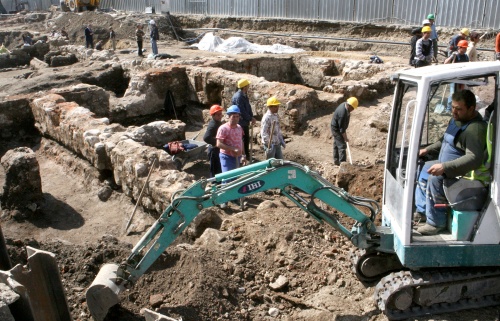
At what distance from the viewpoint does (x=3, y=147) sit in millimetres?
11406

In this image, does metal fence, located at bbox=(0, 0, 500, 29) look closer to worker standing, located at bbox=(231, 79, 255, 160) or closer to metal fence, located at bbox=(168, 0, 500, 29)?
metal fence, located at bbox=(168, 0, 500, 29)

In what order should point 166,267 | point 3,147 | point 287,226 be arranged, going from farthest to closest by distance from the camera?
point 3,147, point 287,226, point 166,267

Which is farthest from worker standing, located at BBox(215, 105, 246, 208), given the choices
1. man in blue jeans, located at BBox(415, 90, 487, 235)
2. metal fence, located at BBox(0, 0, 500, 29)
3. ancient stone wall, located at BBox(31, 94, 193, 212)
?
metal fence, located at BBox(0, 0, 500, 29)

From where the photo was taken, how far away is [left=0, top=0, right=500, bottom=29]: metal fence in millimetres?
18484

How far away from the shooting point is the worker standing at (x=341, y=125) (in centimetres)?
863

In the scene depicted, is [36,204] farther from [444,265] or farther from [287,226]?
[444,265]

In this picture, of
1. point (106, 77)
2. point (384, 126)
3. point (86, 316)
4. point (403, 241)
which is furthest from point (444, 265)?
point (106, 77)

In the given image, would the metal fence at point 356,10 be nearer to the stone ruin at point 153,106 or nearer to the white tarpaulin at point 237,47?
the white tarpaulin at point 237,47

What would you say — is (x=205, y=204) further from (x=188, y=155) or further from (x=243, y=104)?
(x=188, y=155)

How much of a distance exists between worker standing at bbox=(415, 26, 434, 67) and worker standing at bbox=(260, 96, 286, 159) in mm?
5241

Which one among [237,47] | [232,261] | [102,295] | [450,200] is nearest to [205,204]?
[232,261]

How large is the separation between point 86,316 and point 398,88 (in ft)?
13.3

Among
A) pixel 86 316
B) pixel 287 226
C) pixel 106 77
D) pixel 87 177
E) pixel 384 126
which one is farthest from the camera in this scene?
pixel 106 77

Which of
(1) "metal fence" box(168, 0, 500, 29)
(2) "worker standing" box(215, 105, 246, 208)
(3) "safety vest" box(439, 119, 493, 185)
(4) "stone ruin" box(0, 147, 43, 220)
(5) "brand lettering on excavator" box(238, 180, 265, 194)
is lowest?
(4) "stone ruin" box(0, 147, 43, 220)
